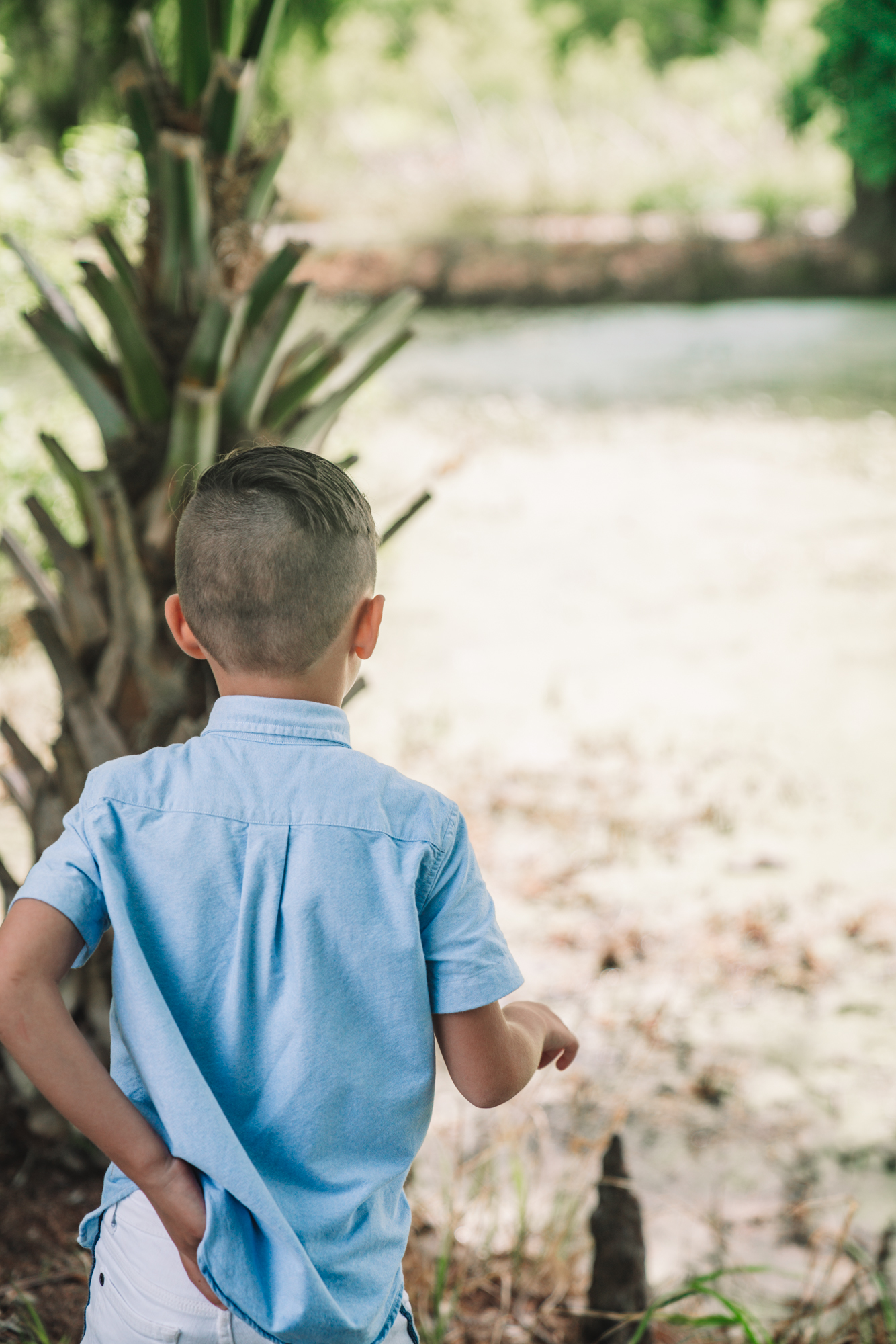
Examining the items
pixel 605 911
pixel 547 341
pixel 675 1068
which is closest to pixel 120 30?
pixel 547 341

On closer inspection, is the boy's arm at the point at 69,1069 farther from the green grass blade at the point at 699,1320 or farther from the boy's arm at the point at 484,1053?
the green grass blade at the point at 699,1320

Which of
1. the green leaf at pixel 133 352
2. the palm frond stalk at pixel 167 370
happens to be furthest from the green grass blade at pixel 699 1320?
the green leaf at pixel 133 352

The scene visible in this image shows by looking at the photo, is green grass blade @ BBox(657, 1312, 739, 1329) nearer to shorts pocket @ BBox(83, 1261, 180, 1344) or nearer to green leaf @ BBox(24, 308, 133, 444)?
shorts pocket @ BBox(83, 1261, 180, 1344)

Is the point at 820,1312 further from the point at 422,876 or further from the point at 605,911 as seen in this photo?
the point at 605,911

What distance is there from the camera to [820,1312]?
4.05 feet

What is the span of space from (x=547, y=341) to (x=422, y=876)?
815 cm

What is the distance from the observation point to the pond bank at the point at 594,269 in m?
8.20

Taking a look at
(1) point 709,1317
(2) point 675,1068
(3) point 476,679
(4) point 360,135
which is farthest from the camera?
(4) point 360,135

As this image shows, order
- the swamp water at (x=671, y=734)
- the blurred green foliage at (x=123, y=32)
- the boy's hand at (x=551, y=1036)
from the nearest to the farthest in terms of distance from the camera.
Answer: the boy's hand at (x=551, y=1036)
the swamp water at (x=671, y=734)
the blurred green foliage at (x=123, y=32)

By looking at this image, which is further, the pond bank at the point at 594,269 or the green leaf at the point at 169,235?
the pond bank at the point at 594,269

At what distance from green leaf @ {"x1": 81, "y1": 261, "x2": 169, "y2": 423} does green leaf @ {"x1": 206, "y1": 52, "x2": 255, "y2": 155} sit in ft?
0.68

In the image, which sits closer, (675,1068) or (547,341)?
(675,1068)

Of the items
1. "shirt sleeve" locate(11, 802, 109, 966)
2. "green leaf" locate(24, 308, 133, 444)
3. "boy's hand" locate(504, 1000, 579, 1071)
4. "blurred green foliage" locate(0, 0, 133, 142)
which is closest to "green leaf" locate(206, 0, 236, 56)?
"green leaf" locate(24, 308, 133, 444)

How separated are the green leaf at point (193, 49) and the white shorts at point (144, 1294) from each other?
1.12m
